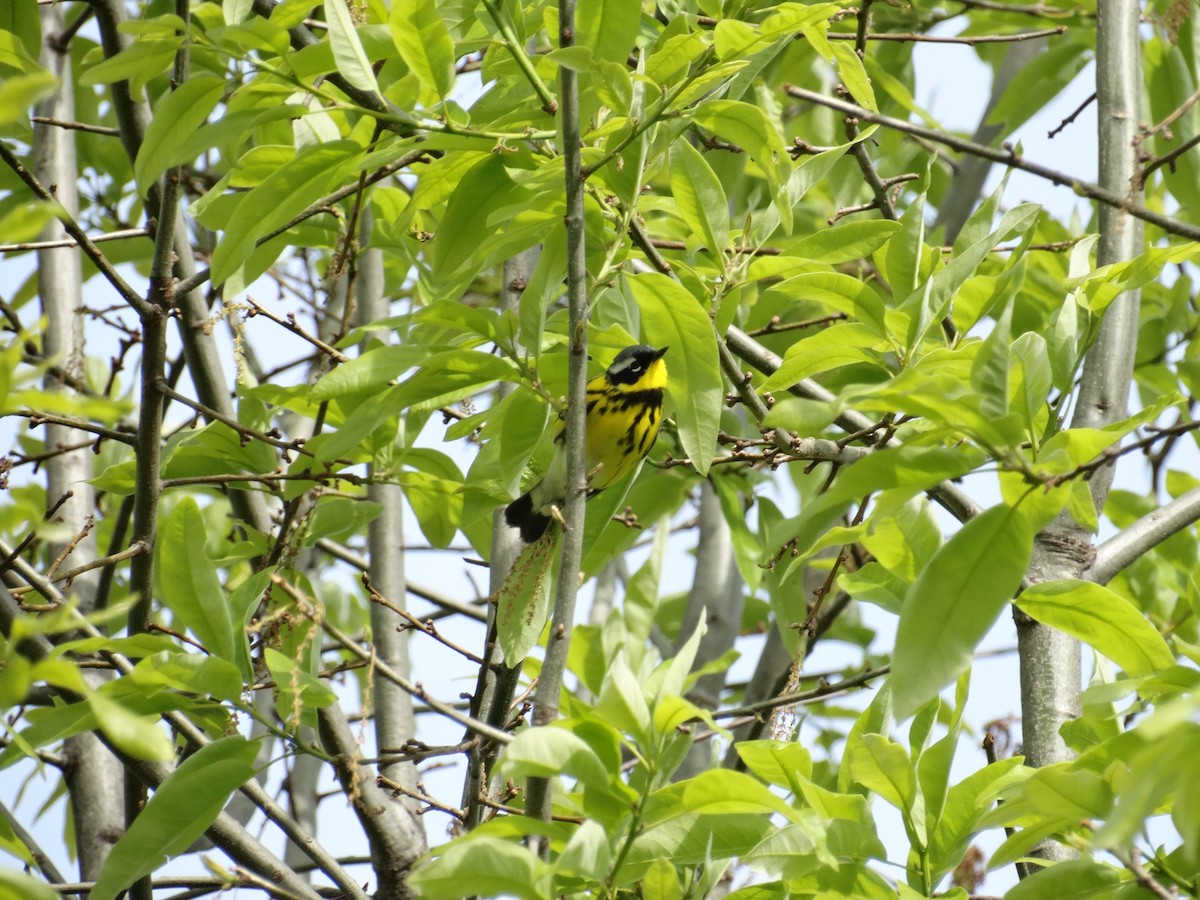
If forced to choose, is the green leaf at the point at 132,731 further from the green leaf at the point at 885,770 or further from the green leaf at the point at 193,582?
the green leaf at the point at 885,770

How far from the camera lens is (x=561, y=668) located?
2.17 meters

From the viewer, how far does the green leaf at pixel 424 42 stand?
2.31 m

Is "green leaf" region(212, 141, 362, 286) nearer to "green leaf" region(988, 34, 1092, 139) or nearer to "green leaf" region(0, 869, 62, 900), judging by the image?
"green leaf" region(0, 869, 62, 900)

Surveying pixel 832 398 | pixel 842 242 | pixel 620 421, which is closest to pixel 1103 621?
pixel 832 398

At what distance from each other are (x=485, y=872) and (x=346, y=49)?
58.5 inches

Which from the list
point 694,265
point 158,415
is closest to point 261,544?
point 158,415

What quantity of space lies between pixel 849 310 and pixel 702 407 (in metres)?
0.58

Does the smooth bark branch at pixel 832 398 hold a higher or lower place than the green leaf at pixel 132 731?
higher

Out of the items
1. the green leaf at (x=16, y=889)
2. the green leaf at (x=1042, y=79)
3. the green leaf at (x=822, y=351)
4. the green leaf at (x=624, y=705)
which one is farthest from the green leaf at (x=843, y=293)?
the green leaf at (x=1042, y=79)

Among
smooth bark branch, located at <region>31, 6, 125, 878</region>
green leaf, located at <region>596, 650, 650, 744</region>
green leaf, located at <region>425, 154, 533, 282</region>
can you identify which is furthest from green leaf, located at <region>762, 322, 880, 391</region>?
smooth bark branch, located at <region>31, 6, 125, 878</region>

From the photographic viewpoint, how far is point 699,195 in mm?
2807

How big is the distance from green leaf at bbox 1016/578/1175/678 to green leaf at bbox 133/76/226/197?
6.08ft

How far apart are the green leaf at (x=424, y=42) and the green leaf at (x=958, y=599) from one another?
1306 mm

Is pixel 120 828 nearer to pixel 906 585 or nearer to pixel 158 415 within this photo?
pixel 158 415
